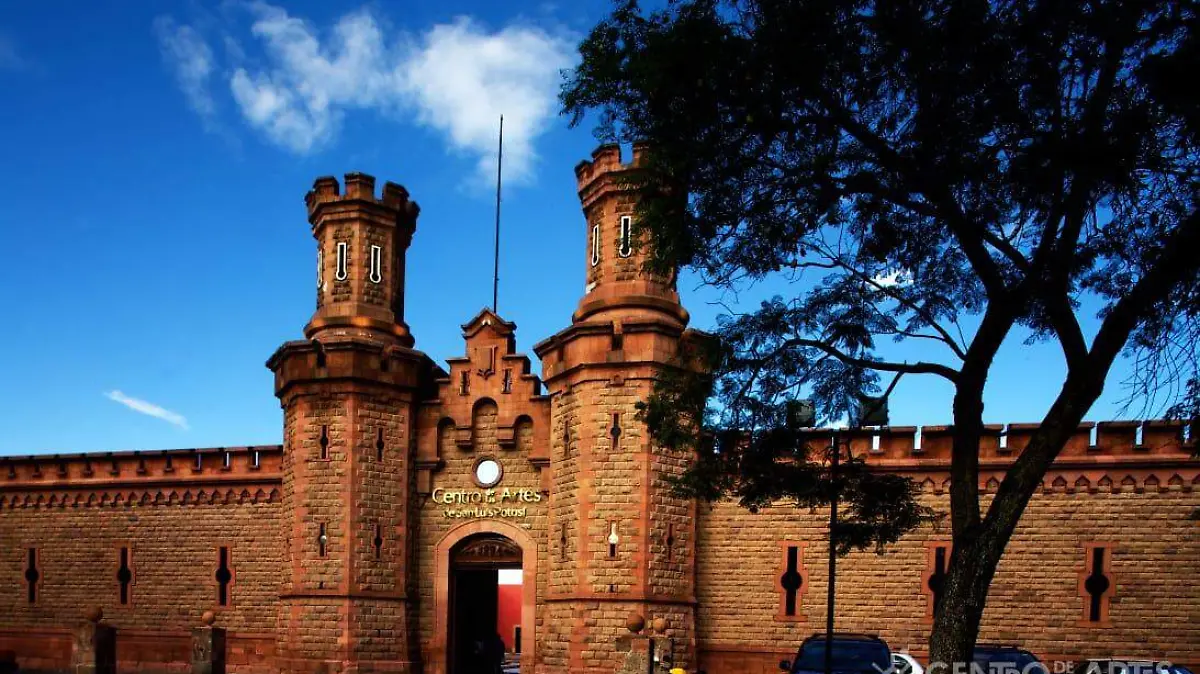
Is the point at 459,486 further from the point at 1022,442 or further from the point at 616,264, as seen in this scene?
the point at 1022,442

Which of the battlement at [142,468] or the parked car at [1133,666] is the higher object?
the battlement at [142,468]

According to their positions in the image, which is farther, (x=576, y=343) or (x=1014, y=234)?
(x=576, y=343)

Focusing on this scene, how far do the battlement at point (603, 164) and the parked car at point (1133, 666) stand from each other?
12594 mm

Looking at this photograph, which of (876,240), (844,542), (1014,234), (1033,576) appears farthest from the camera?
(1033,576)

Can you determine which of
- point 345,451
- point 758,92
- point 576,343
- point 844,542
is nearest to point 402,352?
point 345,451

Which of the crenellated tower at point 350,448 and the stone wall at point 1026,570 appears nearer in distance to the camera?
the stone wall at point 1026,570

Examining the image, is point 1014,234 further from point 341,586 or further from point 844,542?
point 341,586

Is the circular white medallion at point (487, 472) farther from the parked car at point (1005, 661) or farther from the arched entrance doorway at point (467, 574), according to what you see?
the parked car at point (1005, 661)

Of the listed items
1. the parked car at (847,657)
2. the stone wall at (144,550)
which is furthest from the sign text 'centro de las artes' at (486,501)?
the parked car at (847,657)

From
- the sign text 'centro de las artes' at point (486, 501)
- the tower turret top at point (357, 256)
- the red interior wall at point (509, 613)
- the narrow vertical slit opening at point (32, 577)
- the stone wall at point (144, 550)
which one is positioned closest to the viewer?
the sign text 'centro de las artes' at point (486, 501)

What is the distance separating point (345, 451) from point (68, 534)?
1048cm

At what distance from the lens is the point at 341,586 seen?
78.8ft

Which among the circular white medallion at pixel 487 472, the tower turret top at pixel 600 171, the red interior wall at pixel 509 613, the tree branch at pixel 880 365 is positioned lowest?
the red interior wall at pixel 509 613

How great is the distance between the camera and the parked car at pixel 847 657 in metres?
17.2
